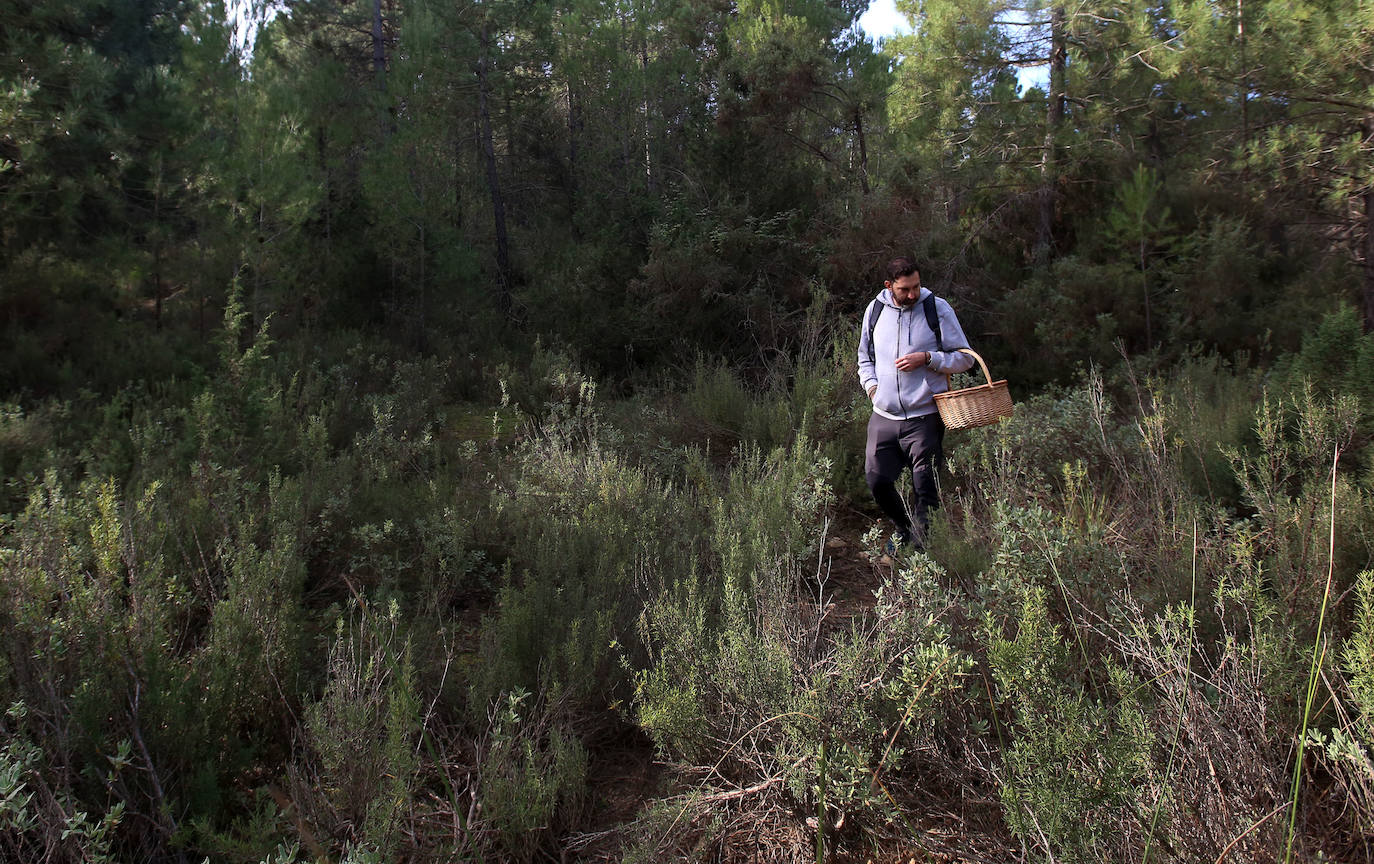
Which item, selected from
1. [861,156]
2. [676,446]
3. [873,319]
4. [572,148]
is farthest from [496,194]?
[873,319]

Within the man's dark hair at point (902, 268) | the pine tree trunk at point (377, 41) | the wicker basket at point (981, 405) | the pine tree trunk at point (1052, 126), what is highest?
the pine tree trunk at point (377, 41)

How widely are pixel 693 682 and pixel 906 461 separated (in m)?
2.29

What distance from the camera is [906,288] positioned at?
3.89 meters

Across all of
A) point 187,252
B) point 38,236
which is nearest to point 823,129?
point 187,252

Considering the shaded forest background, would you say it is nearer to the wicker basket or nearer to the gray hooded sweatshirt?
the wicker basket

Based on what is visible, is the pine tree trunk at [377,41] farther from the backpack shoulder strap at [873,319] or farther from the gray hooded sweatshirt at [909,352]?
→ the gray hooded sweatshirt at [909,352]

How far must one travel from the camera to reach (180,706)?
2176 mm

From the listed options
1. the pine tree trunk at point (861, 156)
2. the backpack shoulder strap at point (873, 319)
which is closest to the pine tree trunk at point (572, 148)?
the pine tree trunk at point (861, 156)

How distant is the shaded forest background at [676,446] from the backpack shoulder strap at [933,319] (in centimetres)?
76

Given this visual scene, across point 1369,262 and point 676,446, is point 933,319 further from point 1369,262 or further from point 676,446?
point 1369,262

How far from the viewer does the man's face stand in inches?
153

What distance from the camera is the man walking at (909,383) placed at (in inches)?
153

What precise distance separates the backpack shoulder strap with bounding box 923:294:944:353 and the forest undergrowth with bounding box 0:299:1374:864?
0.74 meters

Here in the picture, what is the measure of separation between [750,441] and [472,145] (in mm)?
11594
